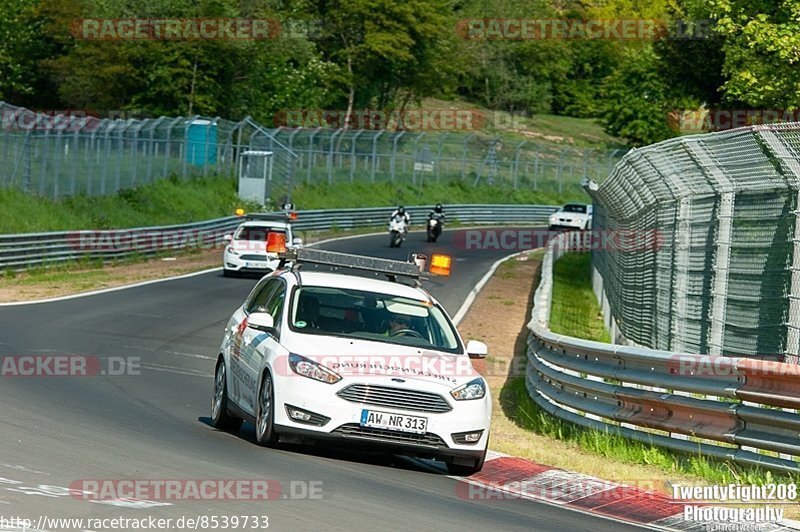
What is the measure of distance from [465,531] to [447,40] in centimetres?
9562

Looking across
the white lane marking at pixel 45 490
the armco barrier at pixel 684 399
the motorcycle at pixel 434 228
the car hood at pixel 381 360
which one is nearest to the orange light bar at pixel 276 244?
the car hood at pixel 381 360

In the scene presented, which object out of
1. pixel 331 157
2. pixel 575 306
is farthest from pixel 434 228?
pixel 575 306

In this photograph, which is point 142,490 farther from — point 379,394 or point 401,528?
point 379,394

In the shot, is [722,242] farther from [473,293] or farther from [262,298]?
[473,293]

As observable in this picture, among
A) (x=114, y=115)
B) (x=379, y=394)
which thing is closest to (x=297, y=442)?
(x=379, y=394)

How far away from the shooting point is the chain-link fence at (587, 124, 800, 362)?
39.7ft

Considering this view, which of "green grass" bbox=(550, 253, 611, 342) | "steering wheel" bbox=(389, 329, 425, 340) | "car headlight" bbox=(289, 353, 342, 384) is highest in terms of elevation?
"steering wheel" bbox=(389, 329, 425, 340)

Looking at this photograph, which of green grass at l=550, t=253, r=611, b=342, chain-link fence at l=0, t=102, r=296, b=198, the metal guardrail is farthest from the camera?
chain-link fence at l=0, t=102, r=296, b=198

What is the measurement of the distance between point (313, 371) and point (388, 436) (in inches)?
29.7

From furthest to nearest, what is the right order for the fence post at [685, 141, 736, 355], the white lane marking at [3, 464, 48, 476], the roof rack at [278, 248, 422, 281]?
1. the fence post at [685, 141, 736, 355]
2. the roof rack at [278, 248, 422, 281]
3. the white lane marking at [3, 464, 48, 476]

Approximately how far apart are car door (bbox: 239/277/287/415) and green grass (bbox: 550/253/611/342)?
10879 millimetres

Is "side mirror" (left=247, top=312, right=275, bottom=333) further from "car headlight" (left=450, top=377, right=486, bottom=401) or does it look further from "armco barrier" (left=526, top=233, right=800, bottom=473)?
"armco barrier" (left=526, top=233, right=800, bottom=473)

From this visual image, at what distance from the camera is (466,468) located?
37.5ft

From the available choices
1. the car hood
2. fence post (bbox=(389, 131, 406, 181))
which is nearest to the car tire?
the car hood
